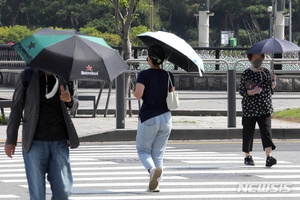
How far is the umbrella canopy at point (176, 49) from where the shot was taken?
6121 millimetres

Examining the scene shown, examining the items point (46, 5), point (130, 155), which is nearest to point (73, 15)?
point (46, 5)

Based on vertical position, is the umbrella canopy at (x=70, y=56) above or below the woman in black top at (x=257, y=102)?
above

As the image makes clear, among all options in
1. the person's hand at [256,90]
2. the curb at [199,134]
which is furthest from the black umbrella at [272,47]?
the curb at [199,134]

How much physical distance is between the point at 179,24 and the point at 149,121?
68.4 meters

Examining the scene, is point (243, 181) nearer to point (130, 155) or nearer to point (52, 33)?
point (130, 155)

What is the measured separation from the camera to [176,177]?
6.91 m

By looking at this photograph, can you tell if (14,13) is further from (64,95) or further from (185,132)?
(64,95)

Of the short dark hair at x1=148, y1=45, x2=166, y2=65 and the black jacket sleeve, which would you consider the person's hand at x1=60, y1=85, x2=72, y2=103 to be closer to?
the black jacket sleeve

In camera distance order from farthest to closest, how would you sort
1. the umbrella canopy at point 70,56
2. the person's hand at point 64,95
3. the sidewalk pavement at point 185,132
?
the sidewalk pavement at point 185,132 → the person's hand at point 64,95 → the umbrella canopy at point 70,56

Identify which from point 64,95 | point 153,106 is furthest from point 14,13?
point 64,95

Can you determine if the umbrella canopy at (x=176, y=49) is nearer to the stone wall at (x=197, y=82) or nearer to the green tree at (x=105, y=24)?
the stone wall at (x=197, y=82)

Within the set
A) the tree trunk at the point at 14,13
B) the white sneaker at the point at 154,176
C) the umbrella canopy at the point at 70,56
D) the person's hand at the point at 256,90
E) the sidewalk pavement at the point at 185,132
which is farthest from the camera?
the tree trunk at the point at 14,13

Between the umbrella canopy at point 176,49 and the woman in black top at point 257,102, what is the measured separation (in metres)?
1.30

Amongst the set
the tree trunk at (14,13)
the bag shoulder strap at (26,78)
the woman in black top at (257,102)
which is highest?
the tree trunk at (14,13)
